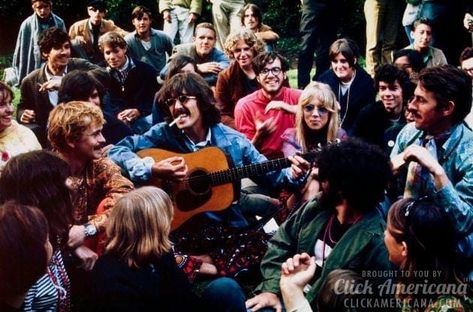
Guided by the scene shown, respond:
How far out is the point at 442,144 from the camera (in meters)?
3.66

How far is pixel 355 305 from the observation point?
2.68m

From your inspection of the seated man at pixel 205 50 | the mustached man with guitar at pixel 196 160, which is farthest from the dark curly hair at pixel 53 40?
the mustached man with guitar at pixel 196 160

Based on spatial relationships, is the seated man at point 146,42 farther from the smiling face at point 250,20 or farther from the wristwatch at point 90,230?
the wristwatch at point 90,230

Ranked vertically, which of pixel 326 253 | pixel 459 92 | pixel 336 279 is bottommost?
pixel 326 253

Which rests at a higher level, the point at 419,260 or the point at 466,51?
the point at 419,260

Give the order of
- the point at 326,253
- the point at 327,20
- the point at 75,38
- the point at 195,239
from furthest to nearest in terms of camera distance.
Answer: the point at 75,38, the point at 327,20, the point at 195,239, the point at 326,253

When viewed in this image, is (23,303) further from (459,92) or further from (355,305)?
(459,92)

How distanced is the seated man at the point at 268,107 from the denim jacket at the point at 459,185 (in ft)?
5.35

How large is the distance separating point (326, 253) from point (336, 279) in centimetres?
56

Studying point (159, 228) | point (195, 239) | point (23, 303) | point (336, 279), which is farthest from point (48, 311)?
point (195, 239)

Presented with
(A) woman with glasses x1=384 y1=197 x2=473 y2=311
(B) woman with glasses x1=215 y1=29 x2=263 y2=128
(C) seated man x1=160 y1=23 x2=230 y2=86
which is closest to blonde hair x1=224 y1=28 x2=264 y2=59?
(B) woman with glasses x1=215 y1=29 x2=263 y2=128

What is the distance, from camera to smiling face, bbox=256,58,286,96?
18.3 ft

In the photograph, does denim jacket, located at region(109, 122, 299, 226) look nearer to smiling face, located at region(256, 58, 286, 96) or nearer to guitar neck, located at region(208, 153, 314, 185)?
guitar neck, located at region(208, 153, 314, 185)

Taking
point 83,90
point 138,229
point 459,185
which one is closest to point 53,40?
point 83,90
